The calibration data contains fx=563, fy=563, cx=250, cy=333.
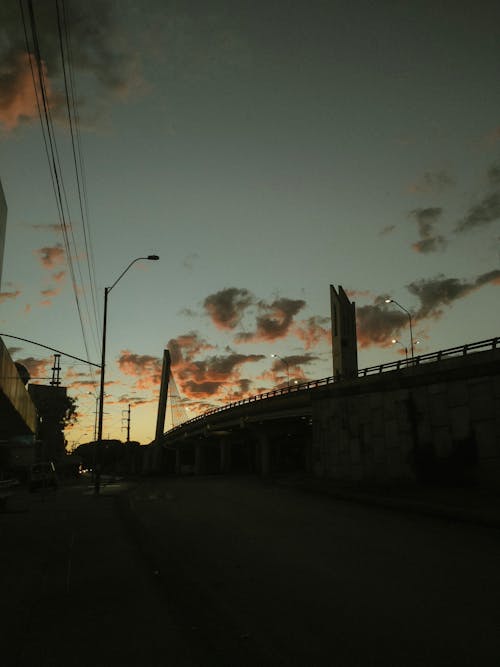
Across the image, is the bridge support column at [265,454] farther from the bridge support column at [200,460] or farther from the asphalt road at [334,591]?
the asphalt road at [334,591]

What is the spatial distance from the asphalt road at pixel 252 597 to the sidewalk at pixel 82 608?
22 millimetres

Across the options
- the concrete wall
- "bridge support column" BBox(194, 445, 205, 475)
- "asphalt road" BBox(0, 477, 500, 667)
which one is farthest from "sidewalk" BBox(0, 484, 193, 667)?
"bridge support column" BBox(194, 445, 205, 475)

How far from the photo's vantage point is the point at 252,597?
7.55 meters

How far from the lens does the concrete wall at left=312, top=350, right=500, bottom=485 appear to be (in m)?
27.5

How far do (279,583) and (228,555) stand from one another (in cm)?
285

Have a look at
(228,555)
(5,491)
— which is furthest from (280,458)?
(228,555)

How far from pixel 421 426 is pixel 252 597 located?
25630 mm

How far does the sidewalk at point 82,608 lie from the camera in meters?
5.38

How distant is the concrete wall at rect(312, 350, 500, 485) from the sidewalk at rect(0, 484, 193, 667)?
2036cm

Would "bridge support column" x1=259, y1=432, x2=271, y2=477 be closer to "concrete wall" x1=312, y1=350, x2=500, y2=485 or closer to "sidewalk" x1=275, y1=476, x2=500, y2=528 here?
"concrete wall" x1=312, y1=350, x2=500, y2=485

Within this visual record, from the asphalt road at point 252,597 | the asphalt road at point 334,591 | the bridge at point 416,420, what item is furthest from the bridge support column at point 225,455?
the asphalt road at point 252,597

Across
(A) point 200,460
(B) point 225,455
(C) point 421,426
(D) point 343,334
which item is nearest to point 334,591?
(C) point 421,426

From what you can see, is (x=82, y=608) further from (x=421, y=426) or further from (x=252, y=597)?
→ (x=421, y=426)

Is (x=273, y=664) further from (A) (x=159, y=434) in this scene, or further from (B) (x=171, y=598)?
(A) (x=159, y=434)
